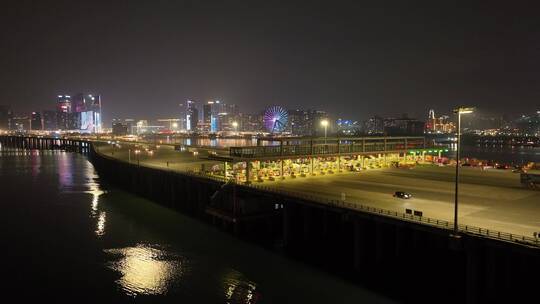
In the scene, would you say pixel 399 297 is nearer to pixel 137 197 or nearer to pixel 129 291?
pixel 129 291

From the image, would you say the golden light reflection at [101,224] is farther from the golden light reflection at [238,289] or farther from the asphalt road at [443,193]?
the golden light reflection at [238,289]

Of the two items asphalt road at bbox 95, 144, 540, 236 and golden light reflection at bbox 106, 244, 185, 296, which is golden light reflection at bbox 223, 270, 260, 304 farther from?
asphalt road at bbox 95, 144, 540, 236

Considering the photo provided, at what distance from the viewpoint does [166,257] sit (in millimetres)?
36969

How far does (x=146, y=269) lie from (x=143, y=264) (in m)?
1.15

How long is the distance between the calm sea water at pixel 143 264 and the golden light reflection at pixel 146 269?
8 cm

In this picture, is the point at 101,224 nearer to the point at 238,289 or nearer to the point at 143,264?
the point at 143,264

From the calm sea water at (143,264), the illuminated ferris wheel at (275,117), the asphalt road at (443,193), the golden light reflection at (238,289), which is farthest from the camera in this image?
the illuminated ferris wheel at (275,117)

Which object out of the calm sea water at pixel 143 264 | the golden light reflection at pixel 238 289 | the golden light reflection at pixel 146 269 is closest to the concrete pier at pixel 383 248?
the calm sea water at pixel 143 264

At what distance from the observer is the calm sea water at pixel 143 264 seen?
29.6 m

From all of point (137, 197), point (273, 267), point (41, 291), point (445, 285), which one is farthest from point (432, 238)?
point (137, 197)

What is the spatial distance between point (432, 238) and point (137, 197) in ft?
168

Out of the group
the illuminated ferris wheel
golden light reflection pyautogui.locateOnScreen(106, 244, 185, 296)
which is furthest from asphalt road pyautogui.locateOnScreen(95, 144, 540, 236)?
the illuminated ferris wheel

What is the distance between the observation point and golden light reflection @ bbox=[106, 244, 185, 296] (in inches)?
1222

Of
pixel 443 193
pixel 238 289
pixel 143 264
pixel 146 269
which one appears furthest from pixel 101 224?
pixel 443 193
